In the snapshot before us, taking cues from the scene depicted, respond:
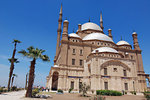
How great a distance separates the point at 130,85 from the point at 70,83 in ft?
46.6

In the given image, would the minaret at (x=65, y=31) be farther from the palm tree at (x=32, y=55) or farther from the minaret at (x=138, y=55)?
the minaret at (x=138, y=55)

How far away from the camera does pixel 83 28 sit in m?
49.1

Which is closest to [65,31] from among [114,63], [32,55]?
[114,63]

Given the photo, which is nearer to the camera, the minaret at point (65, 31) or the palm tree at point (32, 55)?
the palm tree at point (32, 55)

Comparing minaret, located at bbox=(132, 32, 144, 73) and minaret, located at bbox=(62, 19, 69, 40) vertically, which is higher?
minaret, located at bbox=(62, 19, 69, 40)

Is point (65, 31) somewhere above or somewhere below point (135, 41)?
above

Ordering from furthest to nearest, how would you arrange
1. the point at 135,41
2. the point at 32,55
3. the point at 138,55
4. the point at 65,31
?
the point at 135,41, the point at 138,55, the point at 65,31, the point at 32,55

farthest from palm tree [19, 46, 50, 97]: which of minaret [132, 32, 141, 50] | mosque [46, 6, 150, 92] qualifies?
minaret [132, 32, 141, 50]

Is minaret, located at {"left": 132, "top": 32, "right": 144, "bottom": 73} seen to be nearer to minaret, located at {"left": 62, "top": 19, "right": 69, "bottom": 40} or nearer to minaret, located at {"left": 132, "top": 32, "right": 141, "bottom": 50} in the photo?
minaret, located at {"left": 132, "top": 32, "right": 141, "bottom": 50}

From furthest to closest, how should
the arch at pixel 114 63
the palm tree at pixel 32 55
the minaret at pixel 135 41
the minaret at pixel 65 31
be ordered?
the minaret at pixel 135 41
the minaret at pixel 65 31
the arch at pixel 114 63
the palm tree at pixel 32 55

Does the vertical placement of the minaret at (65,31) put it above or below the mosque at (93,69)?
above

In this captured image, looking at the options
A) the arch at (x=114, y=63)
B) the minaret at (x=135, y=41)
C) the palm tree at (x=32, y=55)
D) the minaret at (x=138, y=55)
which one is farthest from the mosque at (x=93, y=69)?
the palm tree at (x=32, y=55)

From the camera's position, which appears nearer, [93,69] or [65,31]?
[93,69]

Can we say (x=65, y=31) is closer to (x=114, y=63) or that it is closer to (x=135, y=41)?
(x=114, y=63)
